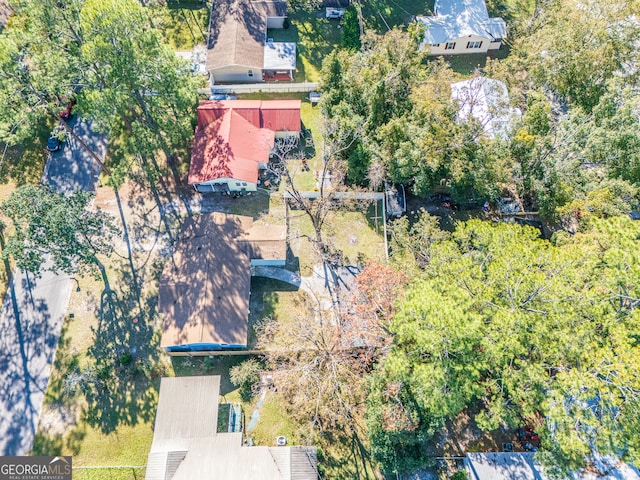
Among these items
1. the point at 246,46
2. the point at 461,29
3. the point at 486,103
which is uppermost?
the point at 461,29

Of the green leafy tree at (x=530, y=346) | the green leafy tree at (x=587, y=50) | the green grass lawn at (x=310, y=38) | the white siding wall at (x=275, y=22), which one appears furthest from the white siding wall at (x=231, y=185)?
the green leafy tree at (x=587, y=50)

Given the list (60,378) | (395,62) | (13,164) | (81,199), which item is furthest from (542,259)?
(13,164)

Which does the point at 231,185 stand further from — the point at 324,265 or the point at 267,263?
the point at 324,265

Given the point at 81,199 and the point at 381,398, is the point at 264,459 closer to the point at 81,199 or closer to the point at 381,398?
the point at 381,398

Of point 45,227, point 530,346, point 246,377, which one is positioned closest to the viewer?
point 530,346

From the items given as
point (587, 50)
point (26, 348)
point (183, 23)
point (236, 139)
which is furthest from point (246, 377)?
point (183, 23)

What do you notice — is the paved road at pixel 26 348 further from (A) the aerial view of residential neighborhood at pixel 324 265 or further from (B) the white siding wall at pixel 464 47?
(B) the white siding wall at pixel 464 47
